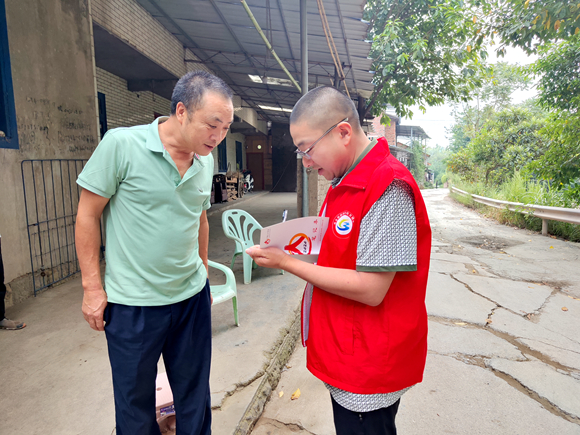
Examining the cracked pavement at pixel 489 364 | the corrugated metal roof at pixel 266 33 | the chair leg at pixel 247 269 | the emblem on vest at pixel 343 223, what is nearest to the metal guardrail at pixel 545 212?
the cracked pavement at pixel 489 364

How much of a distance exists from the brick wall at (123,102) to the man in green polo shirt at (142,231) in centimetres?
719

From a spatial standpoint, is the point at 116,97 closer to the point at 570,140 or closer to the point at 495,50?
the point at 495,50

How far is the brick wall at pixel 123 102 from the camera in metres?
7.93

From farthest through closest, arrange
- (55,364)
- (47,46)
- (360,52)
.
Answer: (360,52) → (47,46) → (55,364)

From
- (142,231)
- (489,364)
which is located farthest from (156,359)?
(489,364)

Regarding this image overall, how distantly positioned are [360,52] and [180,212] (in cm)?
761

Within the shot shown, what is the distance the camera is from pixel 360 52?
805 centimetres

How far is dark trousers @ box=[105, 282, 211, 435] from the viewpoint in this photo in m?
1.53

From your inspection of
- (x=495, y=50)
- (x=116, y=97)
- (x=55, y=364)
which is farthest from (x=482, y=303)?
(x=116, y=97)

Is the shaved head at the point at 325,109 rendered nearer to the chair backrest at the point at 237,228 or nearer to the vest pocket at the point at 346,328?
the vest pocket at the point at 346,328

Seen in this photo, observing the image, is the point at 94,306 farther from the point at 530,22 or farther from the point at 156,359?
the point at 530,22

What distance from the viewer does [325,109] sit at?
125 centimetres

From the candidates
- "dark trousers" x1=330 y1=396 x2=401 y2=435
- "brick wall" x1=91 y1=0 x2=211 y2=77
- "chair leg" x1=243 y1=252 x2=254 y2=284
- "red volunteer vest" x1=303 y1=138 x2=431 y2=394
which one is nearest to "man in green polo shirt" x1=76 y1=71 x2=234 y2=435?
"red volunteer vest" x1=303 y1=138 x2=431 y2=394

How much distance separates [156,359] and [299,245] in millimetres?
810
